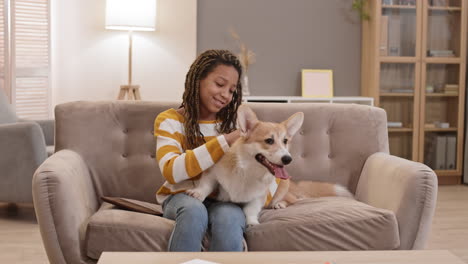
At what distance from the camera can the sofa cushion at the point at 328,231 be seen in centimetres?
180

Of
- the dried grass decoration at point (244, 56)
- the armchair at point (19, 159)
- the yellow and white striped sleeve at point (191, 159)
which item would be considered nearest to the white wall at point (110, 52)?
the dried grass decoration at point (244, 56)

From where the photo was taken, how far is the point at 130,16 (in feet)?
14.0

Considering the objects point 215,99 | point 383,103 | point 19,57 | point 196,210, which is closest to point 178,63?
point 19,57

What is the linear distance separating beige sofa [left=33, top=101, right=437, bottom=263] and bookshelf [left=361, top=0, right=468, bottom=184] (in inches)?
97.8

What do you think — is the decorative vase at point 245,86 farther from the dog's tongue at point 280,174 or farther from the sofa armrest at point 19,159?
the dog's tongue at point 280,174

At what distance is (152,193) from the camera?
88.0 inches

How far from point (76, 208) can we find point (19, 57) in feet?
9.60

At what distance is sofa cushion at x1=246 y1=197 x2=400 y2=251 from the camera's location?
5.89 ft

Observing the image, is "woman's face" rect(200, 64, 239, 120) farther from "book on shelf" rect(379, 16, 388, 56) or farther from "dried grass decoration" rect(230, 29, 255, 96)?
"book on shelf" rect(379, 16, 388, 56)

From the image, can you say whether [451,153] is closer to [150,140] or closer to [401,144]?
[401,144]

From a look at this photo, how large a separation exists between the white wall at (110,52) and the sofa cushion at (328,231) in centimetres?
300

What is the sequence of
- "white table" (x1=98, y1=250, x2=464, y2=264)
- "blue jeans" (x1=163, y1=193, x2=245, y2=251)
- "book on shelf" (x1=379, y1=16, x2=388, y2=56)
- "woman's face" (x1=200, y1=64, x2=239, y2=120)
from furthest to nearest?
"book on shelf" (x1=379, y1=16, x2=388, y2=56), "woman's face" (x1=200, y1=64, x2=239, y2=120), "blue jeans" (x1=163, y1=193, x2=245, y2=251), "white table" (x1=98, y1=250, x2=464, y2=264)

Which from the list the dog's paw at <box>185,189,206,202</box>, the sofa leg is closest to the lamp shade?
the sofa leg

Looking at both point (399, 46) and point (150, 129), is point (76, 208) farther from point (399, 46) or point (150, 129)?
point (399, 46)
